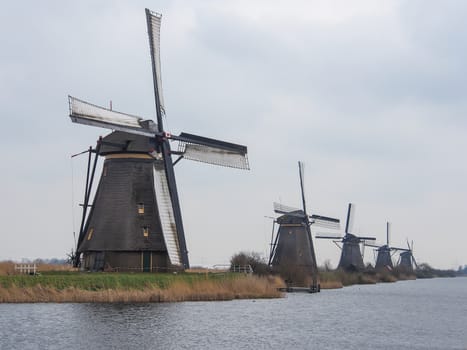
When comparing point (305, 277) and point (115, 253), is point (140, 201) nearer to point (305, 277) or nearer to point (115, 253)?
point (115, 253)

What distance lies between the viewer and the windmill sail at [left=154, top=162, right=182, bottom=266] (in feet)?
127

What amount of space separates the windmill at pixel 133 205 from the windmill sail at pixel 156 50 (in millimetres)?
1725

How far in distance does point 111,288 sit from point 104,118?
8.64m

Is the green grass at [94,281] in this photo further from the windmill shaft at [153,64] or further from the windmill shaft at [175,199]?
the windmill shaft at [153,64]

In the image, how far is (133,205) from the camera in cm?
3862

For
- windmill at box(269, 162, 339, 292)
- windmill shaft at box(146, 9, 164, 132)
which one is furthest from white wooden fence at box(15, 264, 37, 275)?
windmill at box(269, 162, 339, 292)

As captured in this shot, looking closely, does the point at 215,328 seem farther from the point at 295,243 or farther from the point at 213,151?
the point at 295,243

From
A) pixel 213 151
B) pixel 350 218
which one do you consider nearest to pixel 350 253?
pixel 350 218

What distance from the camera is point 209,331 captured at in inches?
1025

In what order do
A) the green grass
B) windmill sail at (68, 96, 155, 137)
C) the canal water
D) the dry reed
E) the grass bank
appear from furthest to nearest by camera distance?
windmill sail at (68, 96, 155, 137) < the green grass < the grass bank < the dry reed < the canal water

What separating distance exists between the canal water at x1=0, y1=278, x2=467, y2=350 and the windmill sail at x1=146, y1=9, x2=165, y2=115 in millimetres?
11501

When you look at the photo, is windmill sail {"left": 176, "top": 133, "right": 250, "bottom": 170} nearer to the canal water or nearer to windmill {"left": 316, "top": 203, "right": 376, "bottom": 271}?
the canal water

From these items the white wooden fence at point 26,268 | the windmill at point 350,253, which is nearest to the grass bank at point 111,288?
the white wooden fence at point 26,268

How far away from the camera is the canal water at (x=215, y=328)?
23.2m
